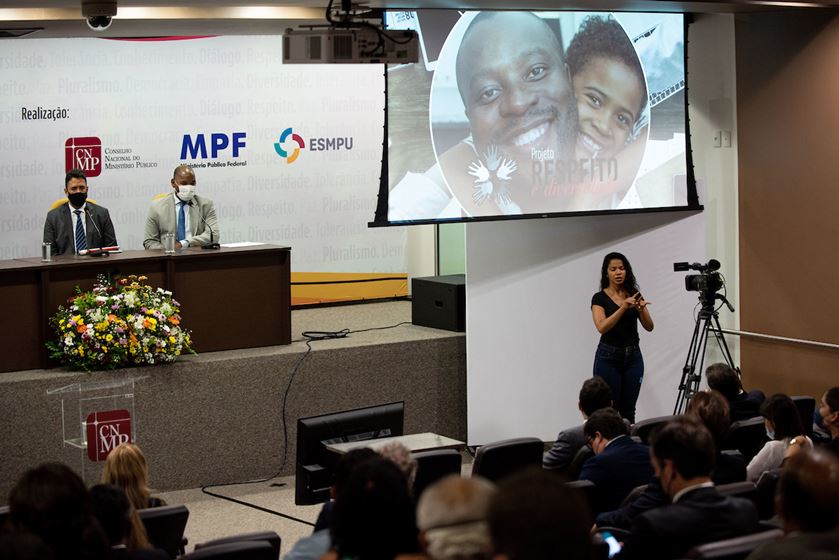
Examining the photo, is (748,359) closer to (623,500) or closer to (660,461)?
(623,500)

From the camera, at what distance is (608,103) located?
7.96 meters

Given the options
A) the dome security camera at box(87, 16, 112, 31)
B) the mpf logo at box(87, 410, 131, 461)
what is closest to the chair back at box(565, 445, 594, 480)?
the mpf logo at box(87, 410, 131, 461)

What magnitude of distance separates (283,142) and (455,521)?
27.7 feet

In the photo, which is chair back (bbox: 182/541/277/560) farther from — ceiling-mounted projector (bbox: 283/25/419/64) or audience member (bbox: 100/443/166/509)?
ceiling-mounted projector (bbox: 283/25/419/64)

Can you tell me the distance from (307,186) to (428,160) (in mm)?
3699

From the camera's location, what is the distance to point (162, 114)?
33.5 feet

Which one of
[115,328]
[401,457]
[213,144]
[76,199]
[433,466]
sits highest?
[213,144]

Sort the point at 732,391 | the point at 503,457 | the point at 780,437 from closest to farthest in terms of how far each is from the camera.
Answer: the point at 503,457 → the point at 780,437 → the point at 732,391

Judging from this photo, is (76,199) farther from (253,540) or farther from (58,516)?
(58,516)

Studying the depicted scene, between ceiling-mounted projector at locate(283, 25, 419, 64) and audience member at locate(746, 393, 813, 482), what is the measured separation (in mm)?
2463

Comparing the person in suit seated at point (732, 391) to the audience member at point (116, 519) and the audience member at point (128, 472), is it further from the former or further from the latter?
the audience member at point (116, 519)

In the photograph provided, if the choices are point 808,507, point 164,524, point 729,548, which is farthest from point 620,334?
point 808,507

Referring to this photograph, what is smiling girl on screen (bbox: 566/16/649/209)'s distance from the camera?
7.85 metres

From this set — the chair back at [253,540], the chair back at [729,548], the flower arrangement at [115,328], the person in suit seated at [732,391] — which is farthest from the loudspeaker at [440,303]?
the chair back at [729,548]
